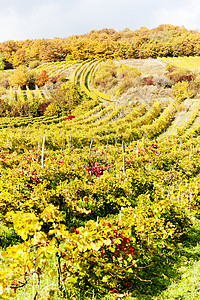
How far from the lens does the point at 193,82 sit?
39094 mm

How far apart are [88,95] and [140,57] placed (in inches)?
1645

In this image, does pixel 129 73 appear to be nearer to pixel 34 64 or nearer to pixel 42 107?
pixel 42 107

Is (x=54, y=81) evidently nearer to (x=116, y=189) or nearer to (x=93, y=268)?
(x=116, y=189)

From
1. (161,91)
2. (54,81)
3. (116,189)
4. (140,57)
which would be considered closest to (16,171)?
(116,189)

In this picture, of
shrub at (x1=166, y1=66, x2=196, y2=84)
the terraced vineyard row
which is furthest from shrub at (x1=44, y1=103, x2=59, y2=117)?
shrub at (x1=166, y1=66, x2=196, y2=84)

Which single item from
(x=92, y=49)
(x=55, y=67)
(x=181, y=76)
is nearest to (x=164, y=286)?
(x=181, y=76)

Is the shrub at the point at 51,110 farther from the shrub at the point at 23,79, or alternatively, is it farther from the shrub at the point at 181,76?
the shrub at the point at 181,76

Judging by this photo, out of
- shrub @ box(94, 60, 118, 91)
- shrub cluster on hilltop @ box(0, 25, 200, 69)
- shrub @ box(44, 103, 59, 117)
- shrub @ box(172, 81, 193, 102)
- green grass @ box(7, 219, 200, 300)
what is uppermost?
shrub cluster on hilltop @ box(0, 25, 200, 69)

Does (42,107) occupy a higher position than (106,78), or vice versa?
(106,78)

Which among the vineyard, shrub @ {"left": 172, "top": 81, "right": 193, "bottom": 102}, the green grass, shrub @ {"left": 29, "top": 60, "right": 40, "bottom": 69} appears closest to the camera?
the vineyard

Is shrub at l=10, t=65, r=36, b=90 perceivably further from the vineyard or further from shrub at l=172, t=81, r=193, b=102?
the vineyard

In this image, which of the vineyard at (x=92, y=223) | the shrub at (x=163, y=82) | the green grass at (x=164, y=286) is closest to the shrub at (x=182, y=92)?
the shrub at (x=163, y=82)

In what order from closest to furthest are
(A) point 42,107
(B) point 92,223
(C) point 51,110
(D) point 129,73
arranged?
(B) point 92,223, (C) point 51,110, (A) point 42,107, (D) point 129,73

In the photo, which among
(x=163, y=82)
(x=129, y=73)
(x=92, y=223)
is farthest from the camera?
(x=129, y=73)
